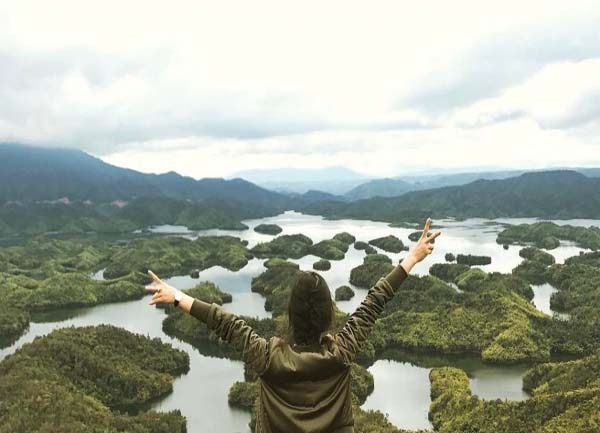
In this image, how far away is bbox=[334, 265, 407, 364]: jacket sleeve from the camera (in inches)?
191

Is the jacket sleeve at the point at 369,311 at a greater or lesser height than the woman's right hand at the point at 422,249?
lesser

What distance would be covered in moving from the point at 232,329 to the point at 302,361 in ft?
2.42

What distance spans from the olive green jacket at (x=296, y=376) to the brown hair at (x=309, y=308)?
0.11 m

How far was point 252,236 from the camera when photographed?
160750 mm

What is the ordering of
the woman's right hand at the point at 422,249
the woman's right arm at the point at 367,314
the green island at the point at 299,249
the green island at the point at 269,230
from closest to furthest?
the woman's right arm at the point at 367,314, the woman's right hand at the point at 422,249, the green island at the point at 299,249, the green island at the point at 269,230

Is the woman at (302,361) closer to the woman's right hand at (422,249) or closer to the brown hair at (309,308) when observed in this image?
the brown hair at (309,308)

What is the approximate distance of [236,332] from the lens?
15.4 ft

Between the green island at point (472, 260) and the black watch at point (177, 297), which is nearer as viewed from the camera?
the black watch at point (177, 297)

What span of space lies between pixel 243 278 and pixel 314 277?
3507 inches

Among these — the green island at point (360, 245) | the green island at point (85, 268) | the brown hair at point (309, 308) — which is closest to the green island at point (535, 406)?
the brown hair at point (309, 308)

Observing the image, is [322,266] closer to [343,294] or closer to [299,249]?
[299,249]

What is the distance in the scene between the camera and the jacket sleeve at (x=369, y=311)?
4.85m

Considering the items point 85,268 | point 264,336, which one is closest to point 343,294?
point 264,336

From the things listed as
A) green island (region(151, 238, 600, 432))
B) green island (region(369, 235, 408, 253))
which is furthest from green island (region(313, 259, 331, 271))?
green island (region(151, 238, 600, 432))
